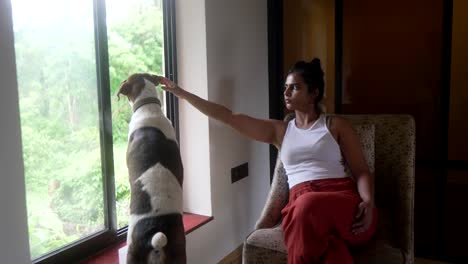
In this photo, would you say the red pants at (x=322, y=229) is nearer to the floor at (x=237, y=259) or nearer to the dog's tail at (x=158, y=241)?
the dog's tail at (x=158, y=241)

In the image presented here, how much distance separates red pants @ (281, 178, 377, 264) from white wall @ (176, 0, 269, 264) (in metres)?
0.66

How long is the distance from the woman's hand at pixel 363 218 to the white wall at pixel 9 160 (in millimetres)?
1115

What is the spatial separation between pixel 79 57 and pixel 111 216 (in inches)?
26.3

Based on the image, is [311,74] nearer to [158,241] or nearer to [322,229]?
[322,229]

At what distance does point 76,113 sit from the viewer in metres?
1.71

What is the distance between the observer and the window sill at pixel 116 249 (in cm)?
173

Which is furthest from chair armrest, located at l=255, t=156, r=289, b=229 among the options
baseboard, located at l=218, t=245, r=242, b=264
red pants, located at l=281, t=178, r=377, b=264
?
baseboard, located at l=218, t=245, r=242, b=264

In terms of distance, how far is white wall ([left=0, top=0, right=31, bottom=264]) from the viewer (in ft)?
4.11

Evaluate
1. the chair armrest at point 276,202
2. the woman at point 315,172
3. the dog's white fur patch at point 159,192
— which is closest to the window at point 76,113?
the woman at point 315,172

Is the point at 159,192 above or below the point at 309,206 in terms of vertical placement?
above

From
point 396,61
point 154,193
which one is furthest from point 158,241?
point 396,61

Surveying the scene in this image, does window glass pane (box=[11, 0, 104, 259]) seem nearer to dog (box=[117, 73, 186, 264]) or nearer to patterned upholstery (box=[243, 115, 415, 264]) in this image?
dog (box=[117, 73, 186, 264])

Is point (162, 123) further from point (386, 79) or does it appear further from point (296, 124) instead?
point (386, 79)

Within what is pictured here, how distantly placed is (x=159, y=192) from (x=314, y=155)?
0.74 meters
